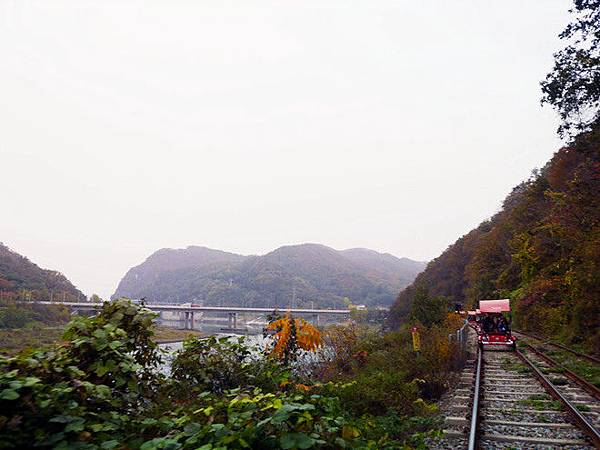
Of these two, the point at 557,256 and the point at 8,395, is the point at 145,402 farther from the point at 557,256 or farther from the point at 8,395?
the point at 557,256

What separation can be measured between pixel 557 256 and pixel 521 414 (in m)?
23.7

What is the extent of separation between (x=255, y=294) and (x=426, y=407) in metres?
130

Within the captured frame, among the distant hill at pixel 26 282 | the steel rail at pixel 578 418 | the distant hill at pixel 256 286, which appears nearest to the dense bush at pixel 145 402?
the steel rail at pixel 578 418

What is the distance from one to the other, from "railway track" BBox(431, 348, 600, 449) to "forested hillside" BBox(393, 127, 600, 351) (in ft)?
20.9

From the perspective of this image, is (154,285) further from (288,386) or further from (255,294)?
(288,386)

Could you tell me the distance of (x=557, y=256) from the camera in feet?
91.1


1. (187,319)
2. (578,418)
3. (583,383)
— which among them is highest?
(578,418)

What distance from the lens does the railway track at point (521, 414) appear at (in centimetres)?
635

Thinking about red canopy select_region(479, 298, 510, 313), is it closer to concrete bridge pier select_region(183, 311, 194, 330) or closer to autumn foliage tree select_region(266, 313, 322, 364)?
autumn foliage tree select_region(266, 313, 322, 364)

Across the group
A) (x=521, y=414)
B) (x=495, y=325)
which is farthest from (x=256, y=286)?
(x=521, y=414)

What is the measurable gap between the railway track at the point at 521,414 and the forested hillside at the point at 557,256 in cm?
637

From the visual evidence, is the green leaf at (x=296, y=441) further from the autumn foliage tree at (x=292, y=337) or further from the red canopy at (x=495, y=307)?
the red canopy at (x=495, y=307)

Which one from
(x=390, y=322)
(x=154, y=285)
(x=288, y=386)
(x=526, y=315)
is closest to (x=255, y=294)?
(x=154, y=285)

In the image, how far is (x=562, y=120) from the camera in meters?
17.4
